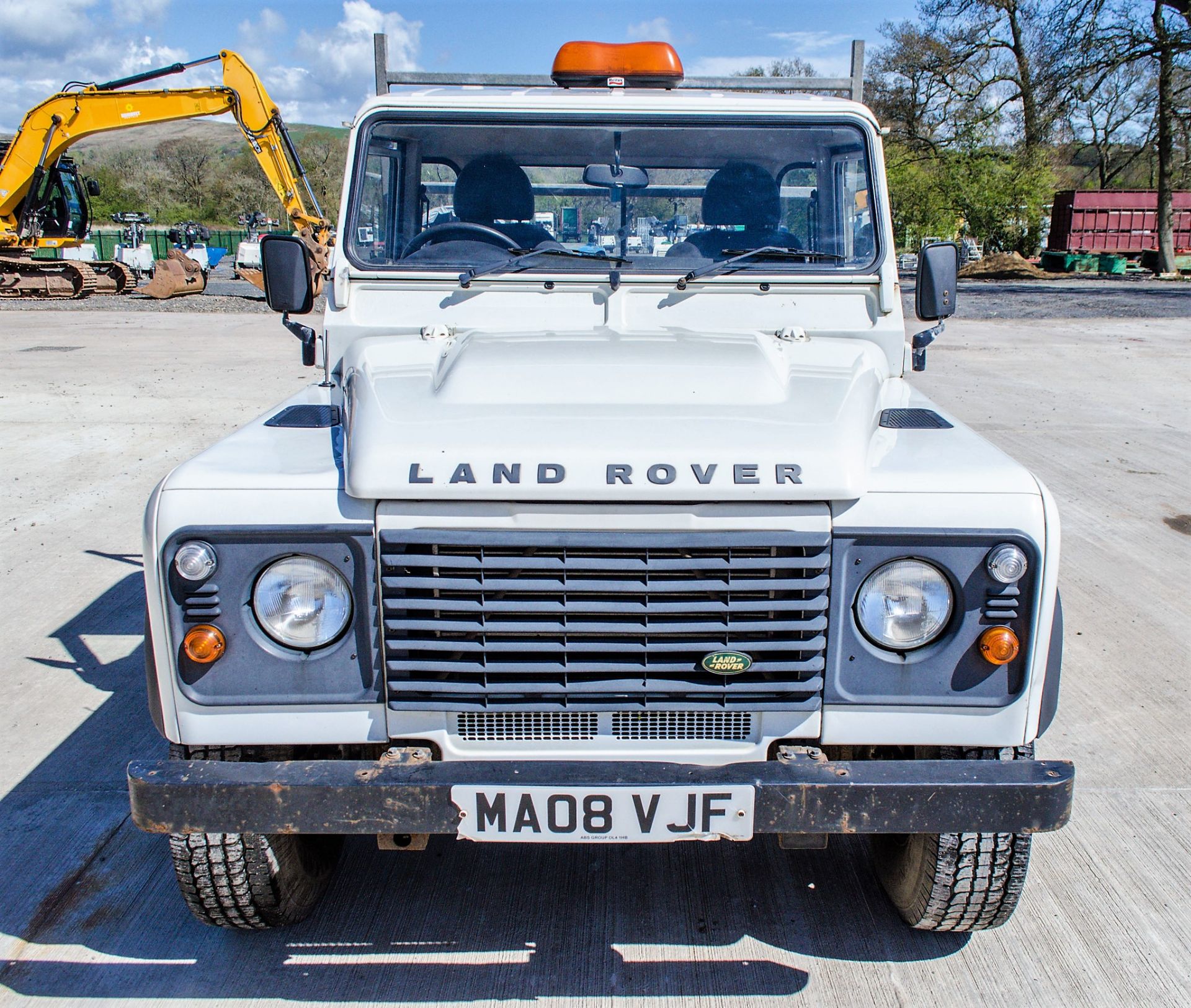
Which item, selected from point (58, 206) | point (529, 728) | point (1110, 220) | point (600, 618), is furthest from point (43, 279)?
point (1110, 220)

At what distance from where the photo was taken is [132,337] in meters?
16.2

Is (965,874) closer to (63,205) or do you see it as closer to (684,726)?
(684,726)

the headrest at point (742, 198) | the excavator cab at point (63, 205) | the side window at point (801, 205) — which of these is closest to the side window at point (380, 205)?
the headrest at point (742, 198)

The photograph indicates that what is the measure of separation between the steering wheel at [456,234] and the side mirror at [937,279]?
1419mm

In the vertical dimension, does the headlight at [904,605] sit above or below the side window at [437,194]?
below

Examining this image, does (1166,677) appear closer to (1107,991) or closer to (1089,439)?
(1107,991)

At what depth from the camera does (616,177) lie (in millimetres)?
3633

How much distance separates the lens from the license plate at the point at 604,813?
7.49ft

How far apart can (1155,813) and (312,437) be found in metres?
2.99

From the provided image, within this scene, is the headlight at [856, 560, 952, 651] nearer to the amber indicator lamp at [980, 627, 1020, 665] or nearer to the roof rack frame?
the amber indicator lamp at [980, 627, 1020, 665]

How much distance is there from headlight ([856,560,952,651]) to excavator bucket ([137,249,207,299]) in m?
23.7

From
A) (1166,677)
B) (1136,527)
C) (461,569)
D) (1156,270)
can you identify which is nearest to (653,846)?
(461,569)

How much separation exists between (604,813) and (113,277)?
2590 centimetres

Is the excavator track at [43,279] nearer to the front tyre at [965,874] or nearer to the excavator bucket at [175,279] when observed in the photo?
the excavator bucket at [175,279]
